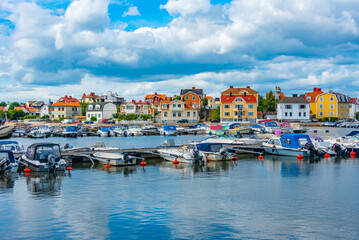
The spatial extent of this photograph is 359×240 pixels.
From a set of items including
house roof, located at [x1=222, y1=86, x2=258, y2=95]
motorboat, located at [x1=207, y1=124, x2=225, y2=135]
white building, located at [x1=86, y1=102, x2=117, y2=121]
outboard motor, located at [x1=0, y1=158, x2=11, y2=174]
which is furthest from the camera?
white building, located at [x1=86, y1=102, x2=117, y2=121]

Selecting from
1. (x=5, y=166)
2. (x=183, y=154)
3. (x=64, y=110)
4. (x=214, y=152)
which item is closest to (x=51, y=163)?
(x=5, y=166)

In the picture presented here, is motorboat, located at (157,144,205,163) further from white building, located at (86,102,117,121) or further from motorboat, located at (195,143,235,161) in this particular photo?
white building, located at (86,102,117,121)

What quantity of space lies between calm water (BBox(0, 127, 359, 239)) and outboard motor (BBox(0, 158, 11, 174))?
0.71m

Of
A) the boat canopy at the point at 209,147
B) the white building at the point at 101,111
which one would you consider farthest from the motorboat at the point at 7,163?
the white building at the point at 101,111

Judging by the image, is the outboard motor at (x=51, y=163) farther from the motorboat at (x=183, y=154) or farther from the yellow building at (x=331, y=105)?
the yellow building at (x=331, y=105)

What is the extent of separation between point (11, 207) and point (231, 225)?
11956 mm

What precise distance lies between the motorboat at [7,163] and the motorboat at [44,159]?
48.1 inches

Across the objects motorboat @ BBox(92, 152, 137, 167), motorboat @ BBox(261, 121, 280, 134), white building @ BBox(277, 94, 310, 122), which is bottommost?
motorboat @ BBox(92, 152, 137, 167)

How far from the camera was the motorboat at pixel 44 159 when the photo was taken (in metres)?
31.0

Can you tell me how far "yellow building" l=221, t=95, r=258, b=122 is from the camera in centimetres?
10562

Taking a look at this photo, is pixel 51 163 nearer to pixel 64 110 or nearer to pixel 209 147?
pixel 209 147

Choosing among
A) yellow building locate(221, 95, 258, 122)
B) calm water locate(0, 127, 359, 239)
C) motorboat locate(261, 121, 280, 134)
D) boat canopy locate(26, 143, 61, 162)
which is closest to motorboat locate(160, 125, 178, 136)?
motorboat locate(261, 121, 280, 134)

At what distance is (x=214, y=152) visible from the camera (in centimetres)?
3856

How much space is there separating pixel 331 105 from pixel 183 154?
90.9m
